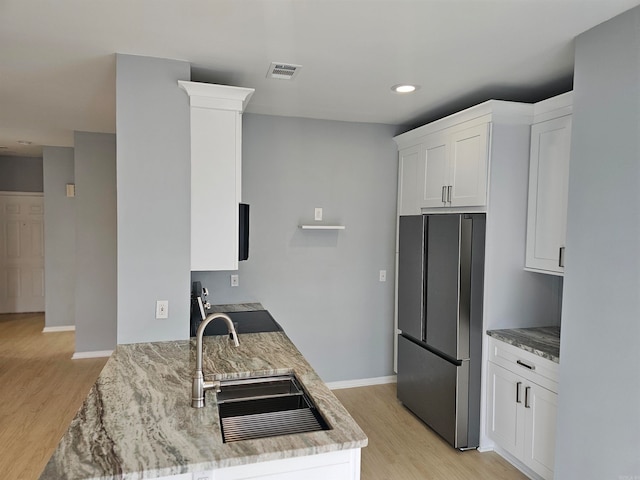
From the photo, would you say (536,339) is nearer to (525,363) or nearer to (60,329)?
(525,363)

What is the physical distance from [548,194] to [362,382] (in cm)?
240

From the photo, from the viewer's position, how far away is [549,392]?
8.27 ft

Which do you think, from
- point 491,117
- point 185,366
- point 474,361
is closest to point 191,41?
point 185,366

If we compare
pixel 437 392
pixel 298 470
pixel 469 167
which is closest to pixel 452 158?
pixel 469 167

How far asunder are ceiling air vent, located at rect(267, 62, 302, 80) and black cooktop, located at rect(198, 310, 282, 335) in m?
1.63

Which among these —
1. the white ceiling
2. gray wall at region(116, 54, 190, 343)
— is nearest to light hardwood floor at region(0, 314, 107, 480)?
gray wall at region(116, 54, 190, 343)

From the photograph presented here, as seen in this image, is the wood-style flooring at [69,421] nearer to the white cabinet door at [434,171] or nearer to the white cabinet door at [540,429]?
the white cabinet door at [540,429]

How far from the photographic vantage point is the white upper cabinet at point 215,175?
8.45 feet

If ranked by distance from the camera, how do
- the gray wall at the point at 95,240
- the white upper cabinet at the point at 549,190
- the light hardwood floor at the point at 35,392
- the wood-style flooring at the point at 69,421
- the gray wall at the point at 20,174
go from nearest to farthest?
the white upper cabinet at the point at 549,190, the wood-style flooring at the point at 69,421, the light hardwood floor at the point at 35,392, the gray wall at the point at 95,240, the gray wall at the point at 20,174

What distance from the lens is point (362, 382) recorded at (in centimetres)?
422

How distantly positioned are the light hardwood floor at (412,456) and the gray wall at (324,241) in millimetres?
726

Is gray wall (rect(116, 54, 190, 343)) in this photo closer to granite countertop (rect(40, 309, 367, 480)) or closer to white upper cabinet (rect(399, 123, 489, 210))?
granite countertop (rect(40, 309, 367, 480))

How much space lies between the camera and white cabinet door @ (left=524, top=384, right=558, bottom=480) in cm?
250

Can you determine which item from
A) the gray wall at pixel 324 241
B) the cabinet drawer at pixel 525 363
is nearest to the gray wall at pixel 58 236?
the gray wall at pixel 324 241
